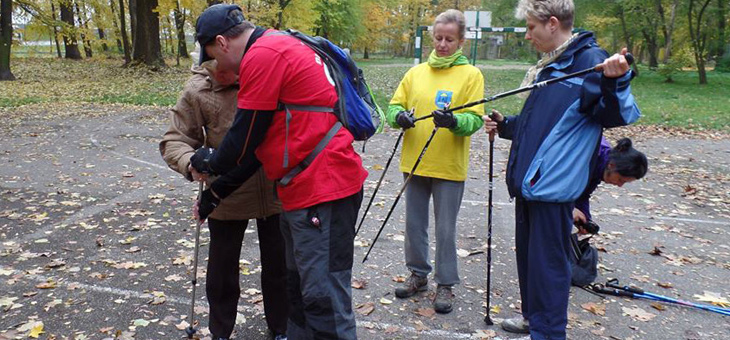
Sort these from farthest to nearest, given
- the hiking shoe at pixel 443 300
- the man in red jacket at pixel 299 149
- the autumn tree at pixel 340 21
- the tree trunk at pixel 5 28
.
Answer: the autumn tree at pixel 340 21 < the tree trunk at pixel 5 28 < the hiking shoe at pixel 443 300 < the man in red jacket at pixel 299 149

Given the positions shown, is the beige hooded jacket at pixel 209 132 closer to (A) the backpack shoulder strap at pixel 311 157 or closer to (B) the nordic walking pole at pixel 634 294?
(A) the backpack shoulder strap at pixel 311 157

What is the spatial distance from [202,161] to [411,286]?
2097mm

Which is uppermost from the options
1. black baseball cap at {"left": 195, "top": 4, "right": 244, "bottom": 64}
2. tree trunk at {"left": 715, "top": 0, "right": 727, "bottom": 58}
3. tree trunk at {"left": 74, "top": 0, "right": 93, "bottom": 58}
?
tree trunk at {"left": 715, "top": 0, "right": 727, "bottom": 58}

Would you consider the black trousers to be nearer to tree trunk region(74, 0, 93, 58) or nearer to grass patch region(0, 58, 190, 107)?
grass patch region(0, 58, 190, 107)

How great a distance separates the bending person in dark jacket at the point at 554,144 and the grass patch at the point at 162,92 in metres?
12.0

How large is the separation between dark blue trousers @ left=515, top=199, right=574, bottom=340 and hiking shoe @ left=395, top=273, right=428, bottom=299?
1164mm

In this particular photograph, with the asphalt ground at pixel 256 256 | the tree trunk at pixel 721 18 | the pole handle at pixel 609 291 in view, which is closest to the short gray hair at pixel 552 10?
the asphalt ground at pixel 256 256

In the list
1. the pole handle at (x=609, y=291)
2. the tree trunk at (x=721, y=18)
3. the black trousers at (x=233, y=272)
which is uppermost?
the tree trunk at (x=721, y=18)

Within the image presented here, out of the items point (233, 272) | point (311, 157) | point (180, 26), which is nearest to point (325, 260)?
point (311, 157)

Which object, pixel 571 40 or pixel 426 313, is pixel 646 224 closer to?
pixel 426 313

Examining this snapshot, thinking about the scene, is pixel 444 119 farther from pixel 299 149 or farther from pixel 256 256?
pixel 256 256

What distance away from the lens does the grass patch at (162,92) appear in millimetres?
15125

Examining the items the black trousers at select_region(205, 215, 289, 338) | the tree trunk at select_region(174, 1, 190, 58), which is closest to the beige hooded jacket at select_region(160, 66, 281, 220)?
the black trousers at select_region(205, 215, 289, 338)

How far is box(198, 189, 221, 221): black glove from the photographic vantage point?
281 centimetres
